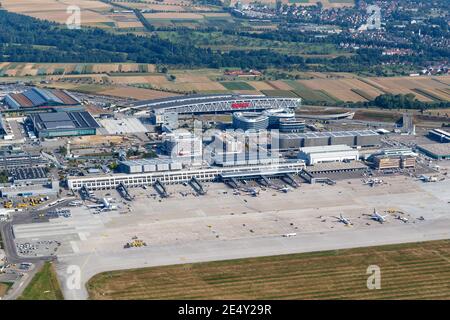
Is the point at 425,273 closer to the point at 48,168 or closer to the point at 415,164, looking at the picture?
the point at 415,164

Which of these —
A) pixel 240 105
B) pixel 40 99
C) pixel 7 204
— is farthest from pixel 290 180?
pixel 40 99

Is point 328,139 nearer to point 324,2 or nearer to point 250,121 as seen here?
point 250,121

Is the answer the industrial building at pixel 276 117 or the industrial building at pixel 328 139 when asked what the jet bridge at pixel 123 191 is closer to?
the industrial building at pixel 328 139

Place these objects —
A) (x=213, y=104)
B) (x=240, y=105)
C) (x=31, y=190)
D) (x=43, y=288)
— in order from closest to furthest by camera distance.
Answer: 1. (x=43, y=288)
2. (x=31, y=190)
3. (x=213, y=104)
4. (x=240, y=105)

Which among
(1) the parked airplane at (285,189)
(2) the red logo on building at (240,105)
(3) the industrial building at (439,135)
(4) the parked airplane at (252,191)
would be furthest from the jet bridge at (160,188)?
(3) the industrial building at (439,135)

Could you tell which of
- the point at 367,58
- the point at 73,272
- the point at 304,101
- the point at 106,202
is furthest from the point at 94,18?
the point at 73,272
